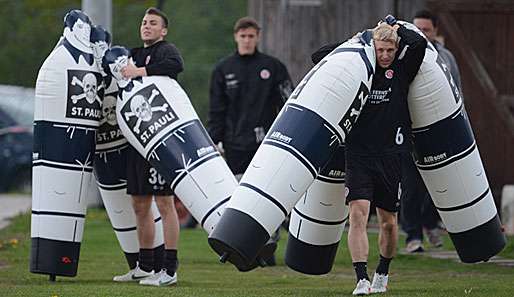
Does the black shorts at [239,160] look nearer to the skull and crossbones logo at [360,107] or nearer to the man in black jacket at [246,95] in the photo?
the man in black jacket at [246,95]

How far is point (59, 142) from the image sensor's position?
38.4ft

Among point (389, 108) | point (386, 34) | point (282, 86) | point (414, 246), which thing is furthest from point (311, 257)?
point (414, 246)

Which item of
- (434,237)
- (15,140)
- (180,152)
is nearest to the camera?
(180,152)

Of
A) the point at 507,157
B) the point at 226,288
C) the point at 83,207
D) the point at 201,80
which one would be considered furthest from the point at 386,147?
the point at 201,80

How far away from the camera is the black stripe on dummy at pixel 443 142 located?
11.2 m

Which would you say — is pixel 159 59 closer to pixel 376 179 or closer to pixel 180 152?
pixel 180 152

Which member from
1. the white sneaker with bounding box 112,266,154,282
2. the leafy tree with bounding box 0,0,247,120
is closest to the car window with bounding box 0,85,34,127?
the leafy tree with bounding box 0,0,247,120

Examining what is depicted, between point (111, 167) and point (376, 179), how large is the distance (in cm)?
253

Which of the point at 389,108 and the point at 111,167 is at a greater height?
the point at 389,108

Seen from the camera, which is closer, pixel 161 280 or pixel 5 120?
pixel 161 280

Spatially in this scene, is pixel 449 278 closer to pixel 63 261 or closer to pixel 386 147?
pixel 386 147

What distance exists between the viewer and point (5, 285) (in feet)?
38.1

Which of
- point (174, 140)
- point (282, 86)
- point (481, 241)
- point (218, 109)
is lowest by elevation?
point (481, 241)

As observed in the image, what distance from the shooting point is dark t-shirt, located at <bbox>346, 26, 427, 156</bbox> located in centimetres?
1081
